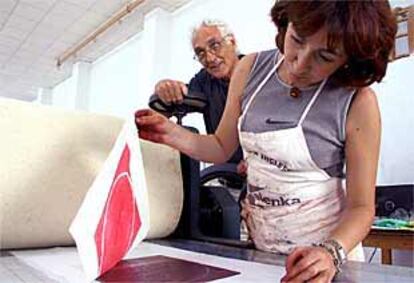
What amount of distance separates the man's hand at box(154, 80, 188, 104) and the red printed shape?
1.35 ft

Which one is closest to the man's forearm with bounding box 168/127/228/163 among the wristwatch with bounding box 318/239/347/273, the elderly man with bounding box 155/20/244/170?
the wristwatch with bounding box 318/239/347/273

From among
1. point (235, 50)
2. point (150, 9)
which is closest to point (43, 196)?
point (235, 50)

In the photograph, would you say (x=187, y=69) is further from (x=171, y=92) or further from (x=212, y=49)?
(x=171, y=92)

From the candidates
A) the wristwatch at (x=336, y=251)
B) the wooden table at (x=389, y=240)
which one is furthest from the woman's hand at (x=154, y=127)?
the wooden table at (x=389, y=240)

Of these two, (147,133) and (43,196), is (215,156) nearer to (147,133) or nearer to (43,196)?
(147,133)

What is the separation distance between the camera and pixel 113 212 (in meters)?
0.50

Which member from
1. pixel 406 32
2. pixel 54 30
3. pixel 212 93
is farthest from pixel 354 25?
pixel 54 30

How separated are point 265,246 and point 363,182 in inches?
9.4

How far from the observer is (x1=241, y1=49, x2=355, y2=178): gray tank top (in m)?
0.72

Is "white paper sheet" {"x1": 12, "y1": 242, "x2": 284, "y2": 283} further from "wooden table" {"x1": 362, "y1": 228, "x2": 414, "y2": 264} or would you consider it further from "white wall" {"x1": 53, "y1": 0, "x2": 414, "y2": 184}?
"wooden table" {"x1": 362, "y1": 228, "x2": 414, "y2": 264}

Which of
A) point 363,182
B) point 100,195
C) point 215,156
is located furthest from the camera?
point 215,156

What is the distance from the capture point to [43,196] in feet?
2.33

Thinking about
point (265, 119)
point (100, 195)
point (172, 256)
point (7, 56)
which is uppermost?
point (7, 56)

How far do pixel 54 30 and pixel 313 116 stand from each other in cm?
471
